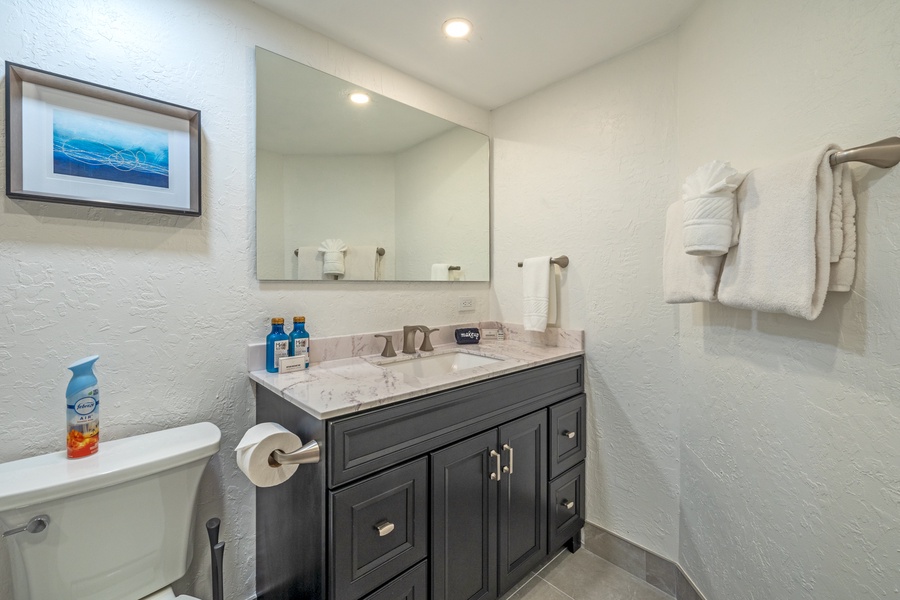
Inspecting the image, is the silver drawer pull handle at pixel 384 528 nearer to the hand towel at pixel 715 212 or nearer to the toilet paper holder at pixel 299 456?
the toilet paper holder at pixel 299 456

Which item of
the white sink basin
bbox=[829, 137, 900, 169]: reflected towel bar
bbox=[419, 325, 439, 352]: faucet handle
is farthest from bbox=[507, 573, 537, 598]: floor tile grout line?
bbox=[829, 137, 900, 169]: reflected towel bar

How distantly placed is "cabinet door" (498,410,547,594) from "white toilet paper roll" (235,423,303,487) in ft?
2.34

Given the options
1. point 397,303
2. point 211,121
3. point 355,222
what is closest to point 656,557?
point 397,303

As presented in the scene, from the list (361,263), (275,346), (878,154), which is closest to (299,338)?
(275,346)

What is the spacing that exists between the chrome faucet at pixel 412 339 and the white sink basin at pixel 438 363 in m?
0.05

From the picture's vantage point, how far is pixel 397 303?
1751mm

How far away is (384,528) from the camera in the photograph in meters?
1.00

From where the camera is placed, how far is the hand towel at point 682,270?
111 centimetres

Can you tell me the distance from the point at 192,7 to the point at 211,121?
1.17ft

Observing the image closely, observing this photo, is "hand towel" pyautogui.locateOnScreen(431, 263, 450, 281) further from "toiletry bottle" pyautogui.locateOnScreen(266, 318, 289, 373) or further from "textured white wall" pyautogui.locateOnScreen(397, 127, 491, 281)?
"toiletry bottle" pyautogui.locateOnScreen(266, 318, 289, 373)

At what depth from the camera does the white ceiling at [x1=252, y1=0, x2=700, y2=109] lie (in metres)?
1.33

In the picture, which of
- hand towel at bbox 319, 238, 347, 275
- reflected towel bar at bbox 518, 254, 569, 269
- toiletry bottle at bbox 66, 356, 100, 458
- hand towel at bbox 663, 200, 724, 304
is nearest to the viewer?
toiletry bottle at bbox 66, 356, 100, 458

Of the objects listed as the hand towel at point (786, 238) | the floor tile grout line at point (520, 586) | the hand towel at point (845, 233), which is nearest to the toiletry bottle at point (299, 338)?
the floor tile grout line at point (520, 586)

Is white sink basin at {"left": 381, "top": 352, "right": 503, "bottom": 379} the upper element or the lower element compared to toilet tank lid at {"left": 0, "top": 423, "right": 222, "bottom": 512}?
upper
